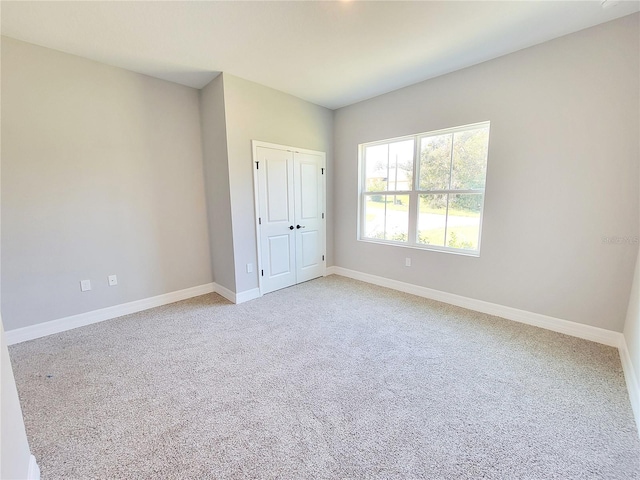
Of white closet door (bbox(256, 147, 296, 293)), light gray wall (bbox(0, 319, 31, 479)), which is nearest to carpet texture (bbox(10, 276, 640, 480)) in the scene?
light gray wall (bbox(0, 319, 31, 479))

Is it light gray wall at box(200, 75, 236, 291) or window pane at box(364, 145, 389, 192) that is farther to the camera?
window pane at box(364, 145, 389, 192)

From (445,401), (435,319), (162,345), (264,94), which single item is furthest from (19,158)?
(435,319)

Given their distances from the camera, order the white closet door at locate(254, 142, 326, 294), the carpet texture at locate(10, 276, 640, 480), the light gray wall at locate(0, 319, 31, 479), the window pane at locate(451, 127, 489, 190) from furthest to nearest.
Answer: the white closet door at locate(254, 142, 326, 294), the window pane at locate(451, 127, 489, 190), the carpet texture at locate(10, 276, 640, 480), the light gray wall at locate(0, 319, 31, 479)

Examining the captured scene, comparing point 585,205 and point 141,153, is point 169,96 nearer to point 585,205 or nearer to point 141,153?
point 141,153

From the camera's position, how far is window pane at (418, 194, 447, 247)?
3279 millimetres

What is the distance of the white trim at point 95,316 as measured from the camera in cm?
250

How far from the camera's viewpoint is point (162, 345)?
2.42 metres

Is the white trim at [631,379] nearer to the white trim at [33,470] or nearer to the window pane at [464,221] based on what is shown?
the window pane at [464,221]

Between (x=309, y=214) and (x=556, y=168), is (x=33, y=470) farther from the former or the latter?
(x=556, y=168)

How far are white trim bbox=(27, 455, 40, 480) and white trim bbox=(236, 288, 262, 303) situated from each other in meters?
2.11

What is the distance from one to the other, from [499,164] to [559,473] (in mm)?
2538

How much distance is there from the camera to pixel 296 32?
2.21 meters

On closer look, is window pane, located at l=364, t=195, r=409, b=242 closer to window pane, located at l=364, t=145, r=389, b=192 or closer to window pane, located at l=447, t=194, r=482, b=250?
window pane, located at l=364, t=145, r=389, b=192

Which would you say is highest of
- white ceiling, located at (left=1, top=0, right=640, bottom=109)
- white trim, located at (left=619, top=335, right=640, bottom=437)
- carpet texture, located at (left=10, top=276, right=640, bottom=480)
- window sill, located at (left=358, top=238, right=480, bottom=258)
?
white ceiling, located at (left=1, top=0, right=640, bottom=109)
